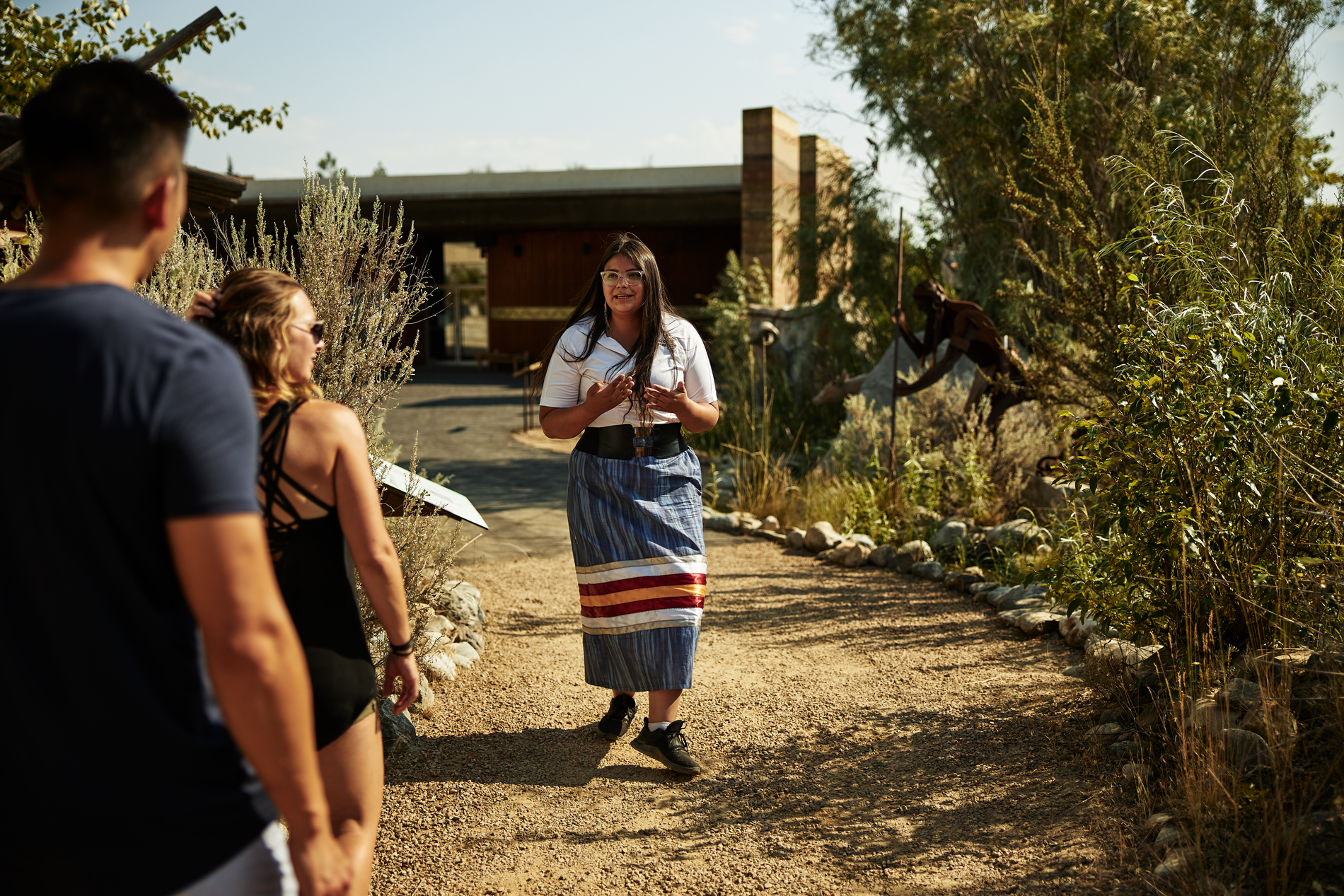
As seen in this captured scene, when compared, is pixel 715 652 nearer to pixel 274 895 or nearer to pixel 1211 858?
pixel 1211 858

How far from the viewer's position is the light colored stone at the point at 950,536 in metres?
6.50

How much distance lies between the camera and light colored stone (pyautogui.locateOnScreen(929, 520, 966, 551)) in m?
6.50

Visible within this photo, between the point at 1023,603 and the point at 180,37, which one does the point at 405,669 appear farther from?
the point at 1023,603

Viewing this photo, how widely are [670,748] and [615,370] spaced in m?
1.33

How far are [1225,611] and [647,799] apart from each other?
2048 mm

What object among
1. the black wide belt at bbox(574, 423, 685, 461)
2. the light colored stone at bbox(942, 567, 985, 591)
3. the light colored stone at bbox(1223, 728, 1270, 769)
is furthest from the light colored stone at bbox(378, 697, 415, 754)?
the light colored stone at bbox(942, 567, 985, 591)

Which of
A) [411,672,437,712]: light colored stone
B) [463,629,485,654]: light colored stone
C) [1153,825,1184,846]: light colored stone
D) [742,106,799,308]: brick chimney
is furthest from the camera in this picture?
[742,106,799,308]: brick chimney

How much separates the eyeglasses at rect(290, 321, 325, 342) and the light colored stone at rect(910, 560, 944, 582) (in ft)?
16.0

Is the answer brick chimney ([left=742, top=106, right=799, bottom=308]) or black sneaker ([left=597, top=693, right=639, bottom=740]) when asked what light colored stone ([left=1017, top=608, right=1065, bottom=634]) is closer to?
black sneaker ([left=597, top=693, right=639, bottom=740])

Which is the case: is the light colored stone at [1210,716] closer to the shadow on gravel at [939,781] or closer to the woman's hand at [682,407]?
the shadow on gravel at [939,781]

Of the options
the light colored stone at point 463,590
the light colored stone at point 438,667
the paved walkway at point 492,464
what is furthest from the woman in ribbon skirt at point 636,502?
the paved walkway at point 492,464

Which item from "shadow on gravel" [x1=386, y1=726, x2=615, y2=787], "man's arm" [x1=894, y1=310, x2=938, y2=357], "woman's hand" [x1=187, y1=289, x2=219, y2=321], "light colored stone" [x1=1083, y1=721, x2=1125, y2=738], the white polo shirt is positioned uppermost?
"man's arm" [x1=894, y1=310, x2=938, y2=357]

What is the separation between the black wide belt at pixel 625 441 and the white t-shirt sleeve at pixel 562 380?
0.14m

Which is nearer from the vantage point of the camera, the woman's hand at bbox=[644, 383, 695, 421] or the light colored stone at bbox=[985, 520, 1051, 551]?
the woman's hand at bbox=[644, 383, 695, 421]
